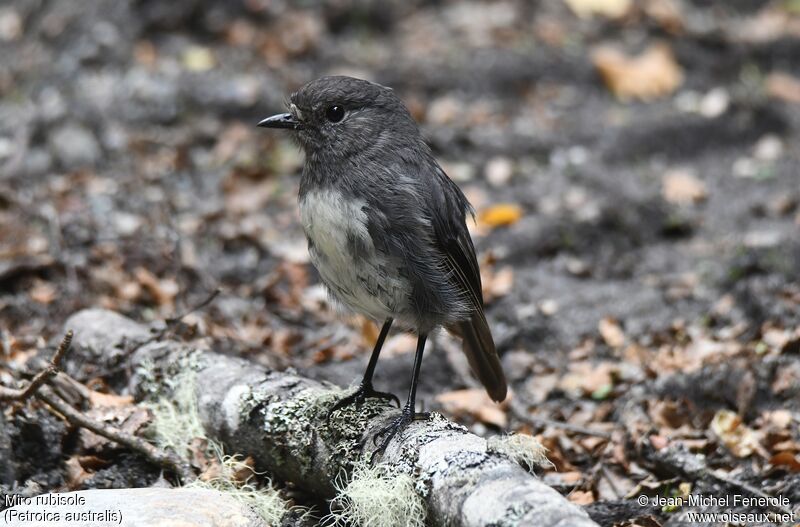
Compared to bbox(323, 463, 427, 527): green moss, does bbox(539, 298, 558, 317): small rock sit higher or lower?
higher

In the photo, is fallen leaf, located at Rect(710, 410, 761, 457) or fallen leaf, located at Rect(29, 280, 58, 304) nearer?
fallen leaf, located at Rect(710, 410, 761, 457)

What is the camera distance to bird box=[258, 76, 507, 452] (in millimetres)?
3547

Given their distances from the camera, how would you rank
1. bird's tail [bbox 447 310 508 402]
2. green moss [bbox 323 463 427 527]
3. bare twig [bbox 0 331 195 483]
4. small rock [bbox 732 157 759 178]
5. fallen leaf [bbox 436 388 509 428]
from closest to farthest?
1. green moss [bbox 323 463 427 527]
2. bare twig [bbox 0 331 195 483]
3. bird's tail [bbox 447 310 508 402]
4. fallen leaf [bbox 436 388 509 428]
5. small rock [bbox 732 157 759 178]

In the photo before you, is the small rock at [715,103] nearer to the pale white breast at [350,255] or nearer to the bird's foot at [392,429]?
the pale white breast at [350,255]

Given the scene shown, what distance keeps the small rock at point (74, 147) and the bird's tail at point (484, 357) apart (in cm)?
434

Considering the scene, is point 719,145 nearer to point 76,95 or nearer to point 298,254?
point 298,254

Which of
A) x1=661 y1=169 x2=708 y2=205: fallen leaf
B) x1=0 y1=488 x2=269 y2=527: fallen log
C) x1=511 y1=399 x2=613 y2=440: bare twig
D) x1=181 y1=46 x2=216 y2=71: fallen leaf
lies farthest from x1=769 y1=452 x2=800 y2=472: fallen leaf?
x1=181 y1=46 x2=216 y2=71: fallen leaf

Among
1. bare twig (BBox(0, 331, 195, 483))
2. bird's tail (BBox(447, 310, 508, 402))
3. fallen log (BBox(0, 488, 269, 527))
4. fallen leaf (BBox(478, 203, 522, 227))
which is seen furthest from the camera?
fallen leaf (BBox(478, 203, 522, 227))

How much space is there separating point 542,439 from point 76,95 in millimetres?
5572

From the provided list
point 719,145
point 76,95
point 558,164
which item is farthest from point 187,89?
point 719,145

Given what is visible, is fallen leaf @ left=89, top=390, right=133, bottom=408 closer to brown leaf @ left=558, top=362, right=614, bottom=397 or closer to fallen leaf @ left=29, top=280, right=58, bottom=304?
fallen leaf @ left=29, top=280, right=58, bottom=304

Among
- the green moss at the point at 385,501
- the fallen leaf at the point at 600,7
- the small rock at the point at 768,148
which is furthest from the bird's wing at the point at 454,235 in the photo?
the fallen leaf at the point at 600,7

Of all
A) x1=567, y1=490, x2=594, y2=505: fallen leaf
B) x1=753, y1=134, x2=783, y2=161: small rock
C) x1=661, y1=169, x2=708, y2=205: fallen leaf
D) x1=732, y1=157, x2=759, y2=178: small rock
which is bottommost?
x1=567, y1=490, x2=594, y2=505: fallen leaf

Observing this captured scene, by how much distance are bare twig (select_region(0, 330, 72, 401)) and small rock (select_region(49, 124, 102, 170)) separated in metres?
4.08
